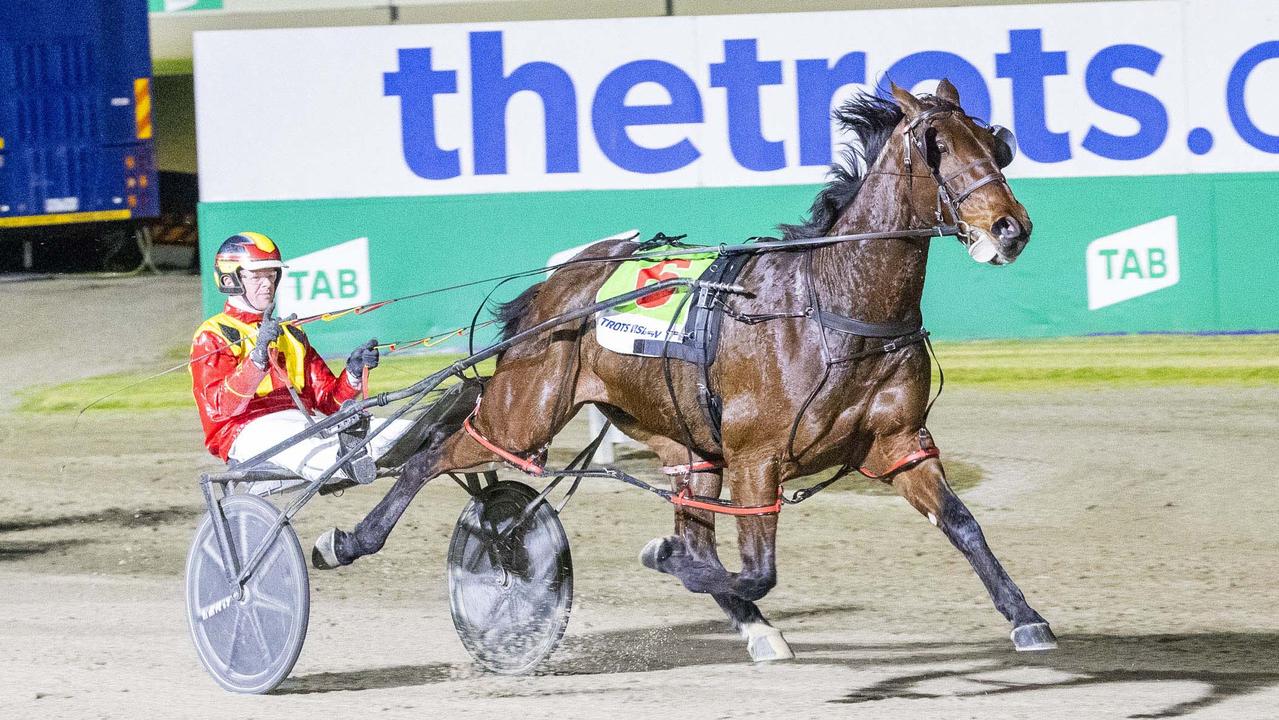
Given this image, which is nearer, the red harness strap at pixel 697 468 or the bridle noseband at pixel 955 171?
the bridle noseband at pixel 955 171

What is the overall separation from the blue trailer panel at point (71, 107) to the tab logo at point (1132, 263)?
27.0ft

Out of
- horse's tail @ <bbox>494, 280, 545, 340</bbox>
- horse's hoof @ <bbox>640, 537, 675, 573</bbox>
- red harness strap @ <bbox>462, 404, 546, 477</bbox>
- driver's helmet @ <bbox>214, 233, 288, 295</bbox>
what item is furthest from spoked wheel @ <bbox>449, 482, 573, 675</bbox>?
driver's helmet @ <bbox>214, 233, 288, 295</bbox>

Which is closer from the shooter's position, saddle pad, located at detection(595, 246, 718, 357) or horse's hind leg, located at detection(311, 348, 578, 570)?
saddle pad, located at detection(595, 246, 718, 357)

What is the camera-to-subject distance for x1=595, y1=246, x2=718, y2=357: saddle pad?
16.6 feet

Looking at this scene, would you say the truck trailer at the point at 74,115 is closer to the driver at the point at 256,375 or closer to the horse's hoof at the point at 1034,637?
the driver at the point at 256,375

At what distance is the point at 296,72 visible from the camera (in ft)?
38.8

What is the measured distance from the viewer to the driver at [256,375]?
17.0ft

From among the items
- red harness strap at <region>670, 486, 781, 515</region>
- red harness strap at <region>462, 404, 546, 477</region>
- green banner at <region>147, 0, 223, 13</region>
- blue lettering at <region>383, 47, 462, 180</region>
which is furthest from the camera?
green banner at <region>147, 0, 223, 13</region>

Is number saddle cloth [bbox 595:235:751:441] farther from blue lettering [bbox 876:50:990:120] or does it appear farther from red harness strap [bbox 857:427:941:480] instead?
blue lettering [bbox 876:50:990:120]

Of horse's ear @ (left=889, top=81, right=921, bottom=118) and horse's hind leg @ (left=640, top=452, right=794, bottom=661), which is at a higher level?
horse's ear @ (left=889, top=81, right=921, bottom=118)

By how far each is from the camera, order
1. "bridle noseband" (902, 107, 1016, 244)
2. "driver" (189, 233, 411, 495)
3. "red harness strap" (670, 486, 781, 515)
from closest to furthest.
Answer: "bridle noseband" (902, 107, 1016, 244)
"red harness strap" (670, 486, 781, 515)
"driver" (189, 233, 411, 495)

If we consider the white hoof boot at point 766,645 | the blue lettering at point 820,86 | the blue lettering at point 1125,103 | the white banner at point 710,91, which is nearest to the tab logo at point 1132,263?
the white banner at point 710,91

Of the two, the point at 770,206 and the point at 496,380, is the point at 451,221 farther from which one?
the point at 496,380

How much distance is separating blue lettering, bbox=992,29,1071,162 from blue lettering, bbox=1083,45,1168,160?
0.21 metres
